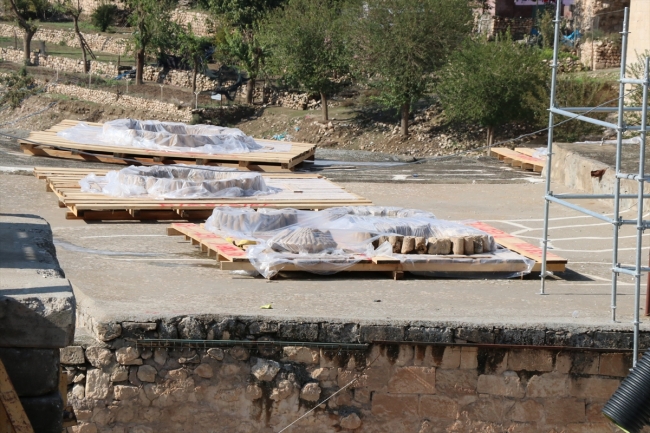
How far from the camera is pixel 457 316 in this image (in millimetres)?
8039

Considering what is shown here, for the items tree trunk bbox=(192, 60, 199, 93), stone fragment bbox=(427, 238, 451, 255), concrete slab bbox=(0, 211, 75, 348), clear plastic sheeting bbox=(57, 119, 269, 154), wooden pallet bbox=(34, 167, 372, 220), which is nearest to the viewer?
concrete slab bbox=(0, 211, 75, 348)

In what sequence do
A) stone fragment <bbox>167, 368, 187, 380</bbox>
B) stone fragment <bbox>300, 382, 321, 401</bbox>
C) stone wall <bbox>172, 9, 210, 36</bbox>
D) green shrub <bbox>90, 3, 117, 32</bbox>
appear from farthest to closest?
green shrub <bbox>90, 3, 117, 32</bbox>
stone wall <bbox>172, 9, 210, 36</bbox>
stone fragment <bbox>300, 382, 321, 401</bbox>
stone fragment <bbox>167, 368, 187, 380</bbox>

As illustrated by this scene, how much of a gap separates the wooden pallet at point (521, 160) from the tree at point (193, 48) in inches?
993

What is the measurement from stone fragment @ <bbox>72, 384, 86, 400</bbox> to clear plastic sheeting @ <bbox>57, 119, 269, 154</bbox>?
34.3ft

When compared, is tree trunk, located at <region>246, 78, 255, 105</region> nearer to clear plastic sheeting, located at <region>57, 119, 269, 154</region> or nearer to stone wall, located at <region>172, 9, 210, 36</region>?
stone wall, located at <region>172, 9, 210, 36</region>

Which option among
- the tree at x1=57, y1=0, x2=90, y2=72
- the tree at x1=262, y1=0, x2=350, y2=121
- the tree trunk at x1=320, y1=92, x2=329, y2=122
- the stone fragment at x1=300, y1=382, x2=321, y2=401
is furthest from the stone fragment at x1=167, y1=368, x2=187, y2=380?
the tree at x1=57, y1=0, x2=90, y2=72

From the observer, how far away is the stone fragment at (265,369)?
7.60 m

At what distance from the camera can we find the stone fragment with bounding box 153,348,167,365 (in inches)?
297

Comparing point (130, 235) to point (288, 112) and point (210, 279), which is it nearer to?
point (210, 279)

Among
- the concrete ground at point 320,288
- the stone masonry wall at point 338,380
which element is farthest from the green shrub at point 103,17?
the stone masonry wall at point 338,380

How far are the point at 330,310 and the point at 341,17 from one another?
28.4 metres

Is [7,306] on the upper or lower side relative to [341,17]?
lower

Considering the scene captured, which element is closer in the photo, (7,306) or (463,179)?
(7,306)

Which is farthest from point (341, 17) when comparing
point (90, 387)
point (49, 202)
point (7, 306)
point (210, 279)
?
point (7, 306)
